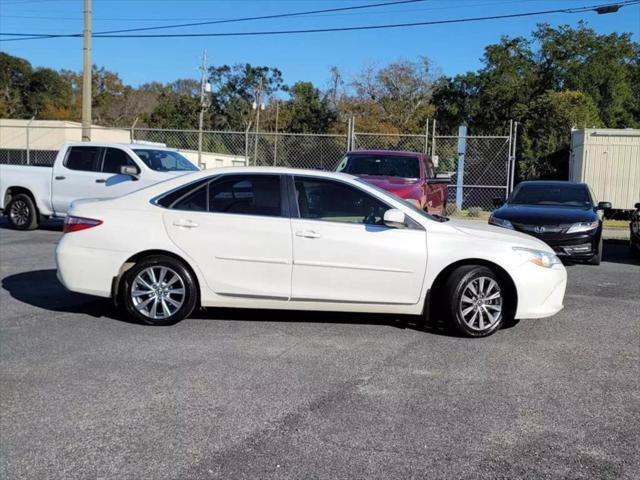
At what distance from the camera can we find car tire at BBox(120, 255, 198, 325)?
6277mm

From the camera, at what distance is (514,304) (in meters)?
6.13

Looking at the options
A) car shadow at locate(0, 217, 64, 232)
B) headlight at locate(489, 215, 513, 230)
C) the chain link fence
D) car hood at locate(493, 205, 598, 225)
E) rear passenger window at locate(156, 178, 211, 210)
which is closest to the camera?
rear passenger window at locate(156, 178, 211, 210)

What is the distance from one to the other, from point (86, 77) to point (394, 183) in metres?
12.7

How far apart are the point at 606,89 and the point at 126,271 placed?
40.1 meters

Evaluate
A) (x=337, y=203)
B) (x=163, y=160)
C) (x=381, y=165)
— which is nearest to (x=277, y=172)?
(x=337, y=203)

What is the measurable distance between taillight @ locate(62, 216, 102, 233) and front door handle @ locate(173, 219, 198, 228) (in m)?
0.79

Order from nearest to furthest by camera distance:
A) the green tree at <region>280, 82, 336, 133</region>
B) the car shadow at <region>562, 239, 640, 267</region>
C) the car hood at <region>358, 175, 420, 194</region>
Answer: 1. the car hood at <region>358, 175, 420, 194</region>
2. the car shadow at <region>562, 239, 640, 267</region>
3. the green tree at <region>280, 82, 336, 133</region>

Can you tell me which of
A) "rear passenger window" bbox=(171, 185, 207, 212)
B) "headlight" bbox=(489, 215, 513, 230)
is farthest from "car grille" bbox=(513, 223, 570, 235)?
"rear passenger window" bbox=(171, 185, 207, 212)

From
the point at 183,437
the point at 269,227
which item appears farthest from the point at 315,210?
the point at 183,437

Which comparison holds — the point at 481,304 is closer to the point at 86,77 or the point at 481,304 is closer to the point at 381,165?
the point at 381,165

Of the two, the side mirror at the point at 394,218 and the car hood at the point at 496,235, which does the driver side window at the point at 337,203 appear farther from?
the car hood at the point at 496,235

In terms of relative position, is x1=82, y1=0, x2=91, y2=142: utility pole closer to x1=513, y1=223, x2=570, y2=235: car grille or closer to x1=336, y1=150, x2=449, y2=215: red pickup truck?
x1=336, y1=150, x2=449, y2=215: red pickup truck

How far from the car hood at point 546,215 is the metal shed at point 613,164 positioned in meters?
10.4

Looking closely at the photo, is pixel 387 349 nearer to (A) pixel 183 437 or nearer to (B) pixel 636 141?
(A) pixel 183 437
